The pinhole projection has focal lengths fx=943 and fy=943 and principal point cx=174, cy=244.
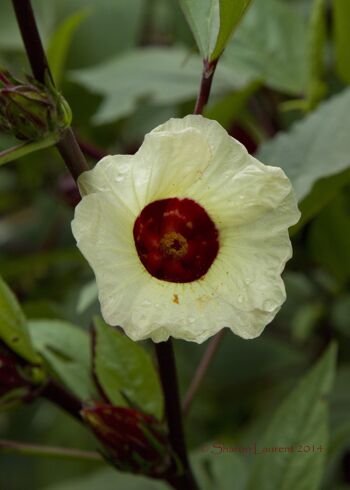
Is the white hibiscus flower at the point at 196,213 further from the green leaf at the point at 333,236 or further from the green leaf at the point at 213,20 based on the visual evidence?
the green leaf at the point at 333,236

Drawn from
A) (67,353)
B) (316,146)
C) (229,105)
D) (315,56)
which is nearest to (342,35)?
(315,56)

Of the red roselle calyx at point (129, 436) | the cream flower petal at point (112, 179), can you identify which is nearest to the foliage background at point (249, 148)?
the red roselle calyx at point (129, 436)

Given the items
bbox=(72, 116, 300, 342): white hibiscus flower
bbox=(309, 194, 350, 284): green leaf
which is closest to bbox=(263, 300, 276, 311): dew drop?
bbox=(72, 116, 300, 342): white hibiscus flower

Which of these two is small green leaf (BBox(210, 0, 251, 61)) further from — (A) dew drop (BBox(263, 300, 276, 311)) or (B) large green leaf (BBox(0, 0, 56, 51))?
(B) large green leaf (BBox(0, 0, 56, 51))

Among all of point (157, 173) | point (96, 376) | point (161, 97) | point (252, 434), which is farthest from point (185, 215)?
point (252, 434)

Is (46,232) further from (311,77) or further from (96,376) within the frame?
(96,376)

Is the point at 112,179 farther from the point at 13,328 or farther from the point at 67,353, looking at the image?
the point at 67,353
